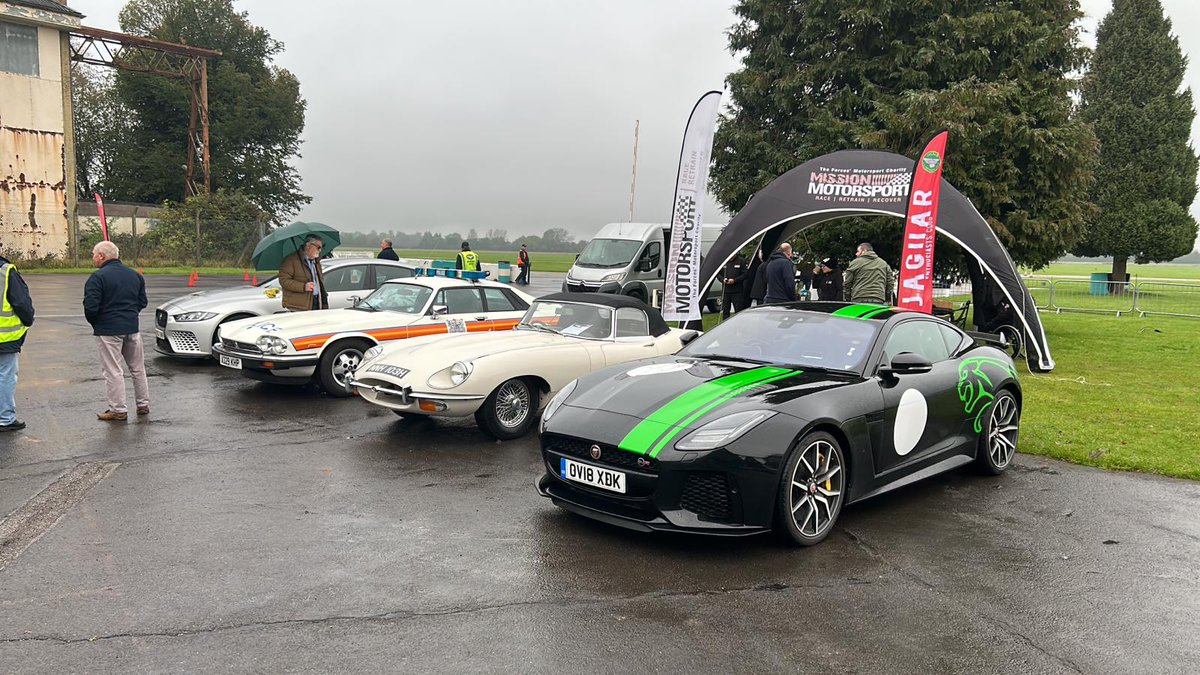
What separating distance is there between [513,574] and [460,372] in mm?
3323

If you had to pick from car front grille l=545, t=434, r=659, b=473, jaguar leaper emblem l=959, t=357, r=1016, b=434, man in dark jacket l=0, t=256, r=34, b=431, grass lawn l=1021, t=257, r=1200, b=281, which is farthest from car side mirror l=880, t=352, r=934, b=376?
grass lawn l=1021, t=257, r=1200, b=281

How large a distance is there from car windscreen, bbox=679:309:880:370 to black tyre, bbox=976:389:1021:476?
59.1 inches

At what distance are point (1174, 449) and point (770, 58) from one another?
15.6 meters

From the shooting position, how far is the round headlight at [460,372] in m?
7.62

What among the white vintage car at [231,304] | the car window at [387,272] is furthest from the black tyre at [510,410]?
the car window at [387,272]

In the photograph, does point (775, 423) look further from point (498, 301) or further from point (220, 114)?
point (220, 114)

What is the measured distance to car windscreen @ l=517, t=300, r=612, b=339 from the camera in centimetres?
882

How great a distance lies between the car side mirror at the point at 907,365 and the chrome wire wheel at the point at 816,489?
80 cm

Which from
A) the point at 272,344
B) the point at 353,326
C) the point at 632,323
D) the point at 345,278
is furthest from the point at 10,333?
the point at 632,323

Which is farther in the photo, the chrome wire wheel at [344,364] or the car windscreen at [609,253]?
the car windscreen at [609,253]

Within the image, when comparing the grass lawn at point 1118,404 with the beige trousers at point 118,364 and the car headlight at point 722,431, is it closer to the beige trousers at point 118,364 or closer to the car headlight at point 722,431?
the car headlight at point 722,431

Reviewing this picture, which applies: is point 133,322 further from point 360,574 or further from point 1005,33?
point 1005,33

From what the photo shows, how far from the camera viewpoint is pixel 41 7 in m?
32.8

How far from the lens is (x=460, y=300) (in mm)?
10719
